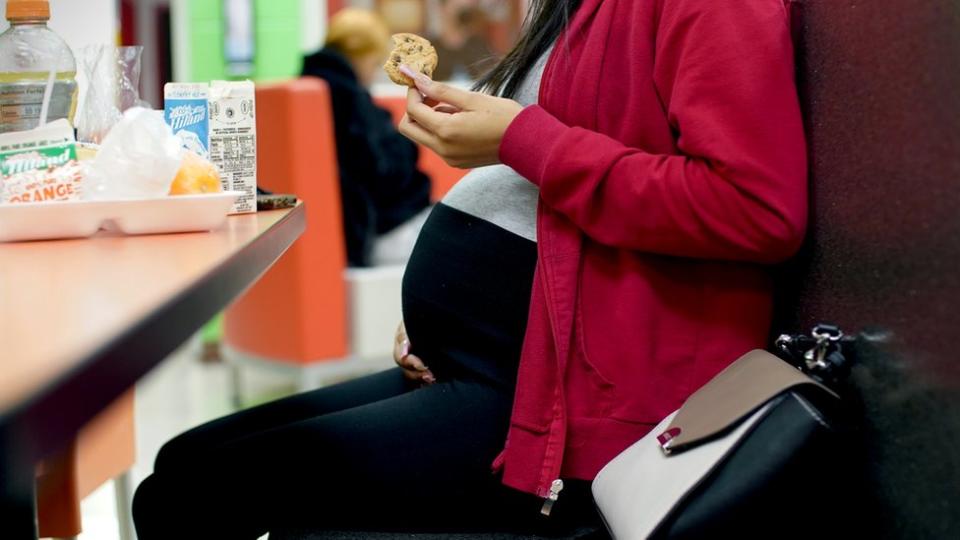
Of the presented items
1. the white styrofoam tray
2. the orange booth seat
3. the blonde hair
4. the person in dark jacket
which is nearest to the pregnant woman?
the white styrofoam tray

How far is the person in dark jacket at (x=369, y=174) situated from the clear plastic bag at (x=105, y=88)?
2050mm

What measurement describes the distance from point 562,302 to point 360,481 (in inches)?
11.0

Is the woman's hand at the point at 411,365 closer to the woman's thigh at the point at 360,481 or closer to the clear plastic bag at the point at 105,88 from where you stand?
the woman's thigh at the point at 360,481

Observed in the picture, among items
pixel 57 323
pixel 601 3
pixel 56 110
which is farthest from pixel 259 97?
pixel 57 323

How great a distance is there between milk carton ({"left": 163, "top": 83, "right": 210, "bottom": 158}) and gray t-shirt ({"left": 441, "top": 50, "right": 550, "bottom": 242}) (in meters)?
0.31

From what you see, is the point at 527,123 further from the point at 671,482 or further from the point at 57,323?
the point at 57,323

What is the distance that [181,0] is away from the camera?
4832 mm

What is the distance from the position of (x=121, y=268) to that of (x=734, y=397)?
51 cm

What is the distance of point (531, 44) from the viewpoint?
117cm

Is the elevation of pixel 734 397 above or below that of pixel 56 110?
below

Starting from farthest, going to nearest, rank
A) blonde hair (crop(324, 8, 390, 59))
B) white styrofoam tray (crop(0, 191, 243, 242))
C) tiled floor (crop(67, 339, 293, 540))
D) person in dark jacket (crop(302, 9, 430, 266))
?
1. blonde hair (crop(324, 8, 390, 59))
2. person in dark jacket (crop(302, 9, 430, 266))
3. tiled floor (crop(67, 339, 293, 540))
4. white styrofoam tray (crop(0, 191, 243, 242))

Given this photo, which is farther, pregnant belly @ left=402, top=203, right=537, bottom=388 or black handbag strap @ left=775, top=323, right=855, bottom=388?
pregnant belly @ left=402, top=203, right=537, bottom=388

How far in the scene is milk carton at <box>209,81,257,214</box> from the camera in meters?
1.24

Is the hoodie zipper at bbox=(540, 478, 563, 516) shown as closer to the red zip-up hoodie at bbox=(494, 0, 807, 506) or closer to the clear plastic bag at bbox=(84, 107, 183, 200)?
the red zip-up hoodie at bbox=(494, 0, 807, 506)
